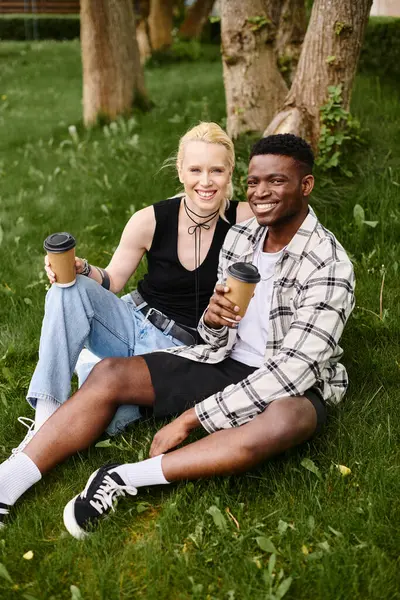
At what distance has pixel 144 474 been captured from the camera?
2.80 meters

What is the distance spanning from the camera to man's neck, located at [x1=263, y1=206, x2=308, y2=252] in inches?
122

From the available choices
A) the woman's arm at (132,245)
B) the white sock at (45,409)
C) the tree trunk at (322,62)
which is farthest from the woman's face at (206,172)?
the tree trunk at (322,62)

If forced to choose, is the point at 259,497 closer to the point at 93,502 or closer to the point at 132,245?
the point at 93,502

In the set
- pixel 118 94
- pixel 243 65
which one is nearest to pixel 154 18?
pixel 118 94

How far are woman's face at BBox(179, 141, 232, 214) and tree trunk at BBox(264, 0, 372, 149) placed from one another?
2067 millimetres

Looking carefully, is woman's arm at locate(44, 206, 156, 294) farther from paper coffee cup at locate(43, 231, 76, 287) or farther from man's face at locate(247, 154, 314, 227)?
man's face at locate(247, 154, 314, 227)

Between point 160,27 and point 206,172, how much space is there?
1554cm

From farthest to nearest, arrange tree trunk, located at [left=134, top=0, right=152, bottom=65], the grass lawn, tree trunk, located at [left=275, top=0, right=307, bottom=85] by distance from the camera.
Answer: tree trunk, located at [left=134, top=0, right=152, bottom=65], tree trunk, located at [left=275, top=0, right=307, bottom=85], the grass lawn

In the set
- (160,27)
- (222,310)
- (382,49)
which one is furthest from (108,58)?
(160,27)

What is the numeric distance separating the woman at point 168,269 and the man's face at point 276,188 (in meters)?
0.33

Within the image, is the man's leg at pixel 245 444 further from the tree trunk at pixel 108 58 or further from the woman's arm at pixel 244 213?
the tree trunk at pixel 108 58

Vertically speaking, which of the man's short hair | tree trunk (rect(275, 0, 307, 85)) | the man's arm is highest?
tree trunk (rect(275, 0, 307, 85))

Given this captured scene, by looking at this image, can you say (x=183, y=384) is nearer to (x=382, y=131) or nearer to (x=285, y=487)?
(x=285, y=487)

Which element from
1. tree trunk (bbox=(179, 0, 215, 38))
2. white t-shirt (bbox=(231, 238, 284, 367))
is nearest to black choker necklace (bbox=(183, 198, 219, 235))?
white t-shirt (bbox=(231, 238, 284, 367))
